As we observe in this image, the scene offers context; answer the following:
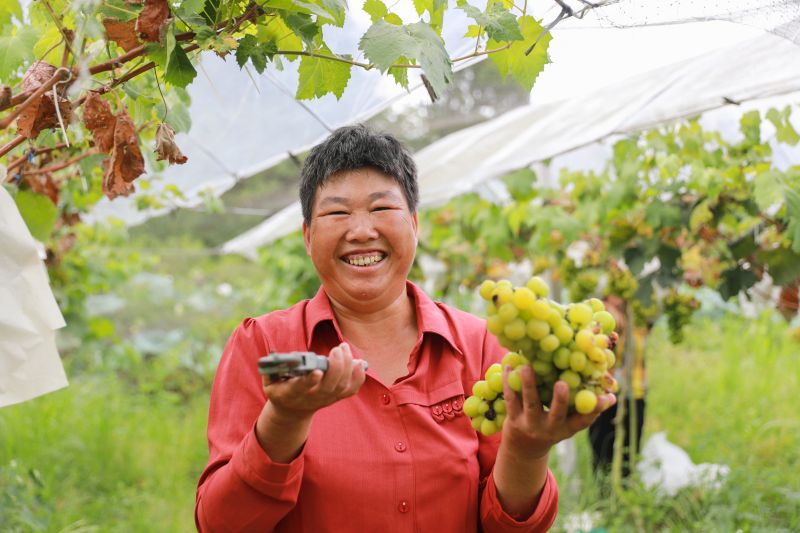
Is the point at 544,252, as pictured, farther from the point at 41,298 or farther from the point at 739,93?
the point at 41,298

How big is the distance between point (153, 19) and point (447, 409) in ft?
3.20

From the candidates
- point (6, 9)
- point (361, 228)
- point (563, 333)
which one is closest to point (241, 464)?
point (361, 228)

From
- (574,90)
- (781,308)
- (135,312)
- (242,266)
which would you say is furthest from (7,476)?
(242,266)

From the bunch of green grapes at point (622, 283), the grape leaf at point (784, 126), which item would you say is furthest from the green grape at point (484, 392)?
the bunch of green grapes at point (622, 283)

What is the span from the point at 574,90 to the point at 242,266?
11648 mm

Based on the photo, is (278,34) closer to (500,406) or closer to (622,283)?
(500,406)

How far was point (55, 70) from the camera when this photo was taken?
5.34 ft

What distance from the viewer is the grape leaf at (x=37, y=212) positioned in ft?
7.79

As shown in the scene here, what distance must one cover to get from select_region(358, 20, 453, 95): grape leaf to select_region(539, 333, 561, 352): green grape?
0.52 metres

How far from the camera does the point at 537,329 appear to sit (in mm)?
1329

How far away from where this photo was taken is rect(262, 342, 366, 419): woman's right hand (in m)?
1.32

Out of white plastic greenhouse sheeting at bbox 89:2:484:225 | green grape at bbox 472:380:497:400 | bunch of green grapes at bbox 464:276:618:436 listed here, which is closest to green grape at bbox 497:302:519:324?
bunch of green grapes at bbox 464:276:618:436

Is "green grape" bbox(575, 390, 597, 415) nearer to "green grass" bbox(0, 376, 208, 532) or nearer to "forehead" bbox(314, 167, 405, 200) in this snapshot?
"forehead" bbox(314, 167, 405, 200)

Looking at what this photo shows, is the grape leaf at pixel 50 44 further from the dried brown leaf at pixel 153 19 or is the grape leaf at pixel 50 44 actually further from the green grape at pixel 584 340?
the green grape at pixel 584 340
